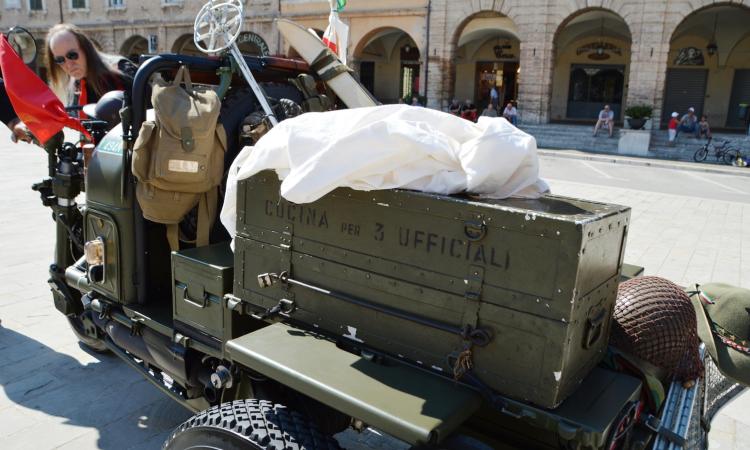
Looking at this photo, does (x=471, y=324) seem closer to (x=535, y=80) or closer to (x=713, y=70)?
(x=535, y=80)

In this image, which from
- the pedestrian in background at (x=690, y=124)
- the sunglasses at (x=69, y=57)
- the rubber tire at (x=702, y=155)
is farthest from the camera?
the pedestrian in background at (x=690, y=124)

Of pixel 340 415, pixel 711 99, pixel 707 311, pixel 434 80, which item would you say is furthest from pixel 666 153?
pixel 340 415

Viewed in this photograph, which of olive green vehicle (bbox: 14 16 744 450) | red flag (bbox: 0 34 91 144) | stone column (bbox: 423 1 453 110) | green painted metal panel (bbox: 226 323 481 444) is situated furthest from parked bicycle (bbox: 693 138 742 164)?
green painted metal panel (bbox: 226 323 481 444)

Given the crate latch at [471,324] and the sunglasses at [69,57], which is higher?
the sunglasses at [69,57]

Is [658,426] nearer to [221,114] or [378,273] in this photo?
[378,273]

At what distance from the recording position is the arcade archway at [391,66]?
29.9 metres

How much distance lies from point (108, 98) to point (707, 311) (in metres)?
3.47

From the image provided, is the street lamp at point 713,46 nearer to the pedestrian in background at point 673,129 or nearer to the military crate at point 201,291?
the pedestrian in background at point 673,129

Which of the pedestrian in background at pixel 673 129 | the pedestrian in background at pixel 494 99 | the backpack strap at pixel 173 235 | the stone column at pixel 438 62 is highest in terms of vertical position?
the stone column at pixel 438 62

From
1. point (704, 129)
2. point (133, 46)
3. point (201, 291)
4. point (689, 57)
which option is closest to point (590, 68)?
point (689, 57)

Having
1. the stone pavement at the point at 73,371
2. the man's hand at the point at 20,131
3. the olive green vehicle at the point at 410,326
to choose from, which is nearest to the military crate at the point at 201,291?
the olive green vehicle at the point at 410,326

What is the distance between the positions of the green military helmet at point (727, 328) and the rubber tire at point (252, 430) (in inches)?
78.1

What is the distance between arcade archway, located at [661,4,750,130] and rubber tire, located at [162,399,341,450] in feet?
87.1

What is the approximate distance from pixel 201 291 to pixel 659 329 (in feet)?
6.66
